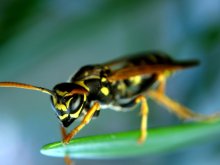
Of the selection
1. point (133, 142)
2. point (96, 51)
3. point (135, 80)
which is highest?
point (96, 51)

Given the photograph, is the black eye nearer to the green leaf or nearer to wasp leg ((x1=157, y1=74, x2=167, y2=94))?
the green leaf

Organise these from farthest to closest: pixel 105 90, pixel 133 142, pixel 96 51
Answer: pixel 96 51 < pixel 105 90 < pixel 133 142

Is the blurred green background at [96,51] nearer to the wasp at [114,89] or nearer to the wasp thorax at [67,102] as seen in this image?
the wasp at [114,89]

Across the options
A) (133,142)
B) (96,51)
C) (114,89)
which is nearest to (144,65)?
(114,89)

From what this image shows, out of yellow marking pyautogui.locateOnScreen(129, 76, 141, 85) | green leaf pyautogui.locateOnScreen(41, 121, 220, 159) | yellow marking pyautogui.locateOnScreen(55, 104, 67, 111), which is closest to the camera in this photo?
green leaf pyautogui.locateOnScreen(41, 121, 220, 159)

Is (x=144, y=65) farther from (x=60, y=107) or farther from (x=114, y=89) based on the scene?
(x=60, y=107)

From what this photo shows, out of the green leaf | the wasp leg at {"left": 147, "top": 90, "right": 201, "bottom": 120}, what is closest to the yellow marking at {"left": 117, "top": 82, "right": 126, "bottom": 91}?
the wasp leg at {"left": 147, "top": 90, "right": 201, "bottom": 120}

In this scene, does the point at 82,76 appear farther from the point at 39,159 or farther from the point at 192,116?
the point at 39,159

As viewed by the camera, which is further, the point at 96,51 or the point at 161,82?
the point at 96,51
